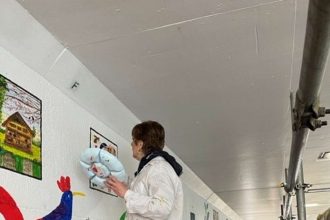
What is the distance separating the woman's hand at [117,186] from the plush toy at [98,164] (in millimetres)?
51

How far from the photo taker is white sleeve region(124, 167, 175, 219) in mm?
1936

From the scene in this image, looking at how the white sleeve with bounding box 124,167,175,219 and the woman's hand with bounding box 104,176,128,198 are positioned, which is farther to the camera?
the woman's hand with bounding box 104,176,128,198

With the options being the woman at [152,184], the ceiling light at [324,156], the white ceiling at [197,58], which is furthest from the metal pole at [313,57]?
the ceiling light at [324,156]

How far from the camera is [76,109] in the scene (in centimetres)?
240

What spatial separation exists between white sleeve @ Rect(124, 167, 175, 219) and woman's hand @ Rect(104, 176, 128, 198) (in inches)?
2.1

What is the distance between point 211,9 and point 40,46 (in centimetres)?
79

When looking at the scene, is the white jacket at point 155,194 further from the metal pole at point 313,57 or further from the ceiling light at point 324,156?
the ceiling light at point 324,156

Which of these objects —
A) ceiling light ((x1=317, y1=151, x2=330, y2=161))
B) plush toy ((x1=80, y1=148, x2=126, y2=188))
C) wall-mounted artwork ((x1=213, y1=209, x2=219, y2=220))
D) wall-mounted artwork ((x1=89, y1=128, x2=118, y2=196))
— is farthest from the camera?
wall-mounted artwork ((x1=213, y1=209, x2=219, y2=220))

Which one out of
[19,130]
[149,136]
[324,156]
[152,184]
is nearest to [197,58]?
[149,136]

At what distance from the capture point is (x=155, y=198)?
1952mm

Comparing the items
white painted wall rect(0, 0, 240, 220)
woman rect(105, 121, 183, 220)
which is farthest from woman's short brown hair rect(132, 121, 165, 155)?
white painted wall rect(0, 0, 240, 220)

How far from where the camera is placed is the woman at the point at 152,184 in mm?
1947

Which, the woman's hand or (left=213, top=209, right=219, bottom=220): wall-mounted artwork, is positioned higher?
(left=213, top=209, right=219, bottom=220): wall-mounted artwork

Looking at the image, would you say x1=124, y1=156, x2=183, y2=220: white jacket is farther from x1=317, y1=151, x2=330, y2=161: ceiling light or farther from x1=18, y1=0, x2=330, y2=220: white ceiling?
x1=317, y1=151, x2=330, y2=161: ceiling light
